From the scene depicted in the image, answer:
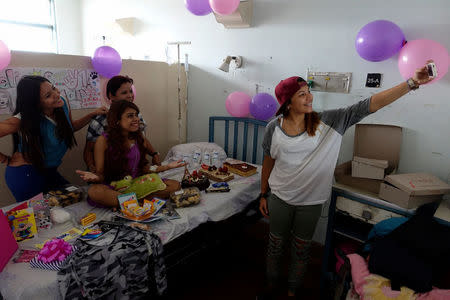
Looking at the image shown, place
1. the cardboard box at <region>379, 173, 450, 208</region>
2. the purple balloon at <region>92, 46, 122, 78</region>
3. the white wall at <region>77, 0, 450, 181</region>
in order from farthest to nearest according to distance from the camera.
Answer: the purple balloon at <region>92, 46, 122, 78</region>
the white wall at <region>77, 0, 450, 181</region>
the cardboard box at <region>379, 173, 450, 208</region>

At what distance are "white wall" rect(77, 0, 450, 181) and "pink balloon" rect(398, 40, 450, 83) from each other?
253 mm

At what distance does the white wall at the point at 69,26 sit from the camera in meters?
4.41

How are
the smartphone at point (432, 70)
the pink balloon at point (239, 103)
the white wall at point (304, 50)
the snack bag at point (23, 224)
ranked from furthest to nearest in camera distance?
1. the pink balloon at point (239, 103)
2. the white wall at point (304, 50)
3. the snack bag at point (23, 224)
4. the smartphone at point (432, 70)

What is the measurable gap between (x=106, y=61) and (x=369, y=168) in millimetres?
2301

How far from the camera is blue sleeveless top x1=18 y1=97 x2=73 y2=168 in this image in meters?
1.95

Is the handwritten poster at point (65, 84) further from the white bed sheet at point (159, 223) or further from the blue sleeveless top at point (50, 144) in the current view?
the white bed sheet at point (159, 223)

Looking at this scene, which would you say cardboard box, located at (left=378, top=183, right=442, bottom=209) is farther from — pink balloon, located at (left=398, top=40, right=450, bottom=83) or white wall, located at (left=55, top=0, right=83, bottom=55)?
white wall, located at (left=55, top=0, right=83, bottom=55)

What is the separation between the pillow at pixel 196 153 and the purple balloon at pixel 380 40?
63.1 inches

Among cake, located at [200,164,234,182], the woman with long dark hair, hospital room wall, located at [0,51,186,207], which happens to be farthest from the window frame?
the woman with long dark hair

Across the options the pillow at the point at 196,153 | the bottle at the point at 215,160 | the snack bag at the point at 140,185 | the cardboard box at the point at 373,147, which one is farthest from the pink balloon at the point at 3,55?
the cardboard box at the point at 373,147

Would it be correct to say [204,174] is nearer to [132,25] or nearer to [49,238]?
[49,238]

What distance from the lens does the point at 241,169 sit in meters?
2.61

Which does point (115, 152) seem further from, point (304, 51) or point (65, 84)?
point (304, 51)

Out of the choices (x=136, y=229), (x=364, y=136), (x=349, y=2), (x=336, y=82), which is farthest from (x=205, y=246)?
(x=349, y=2)
